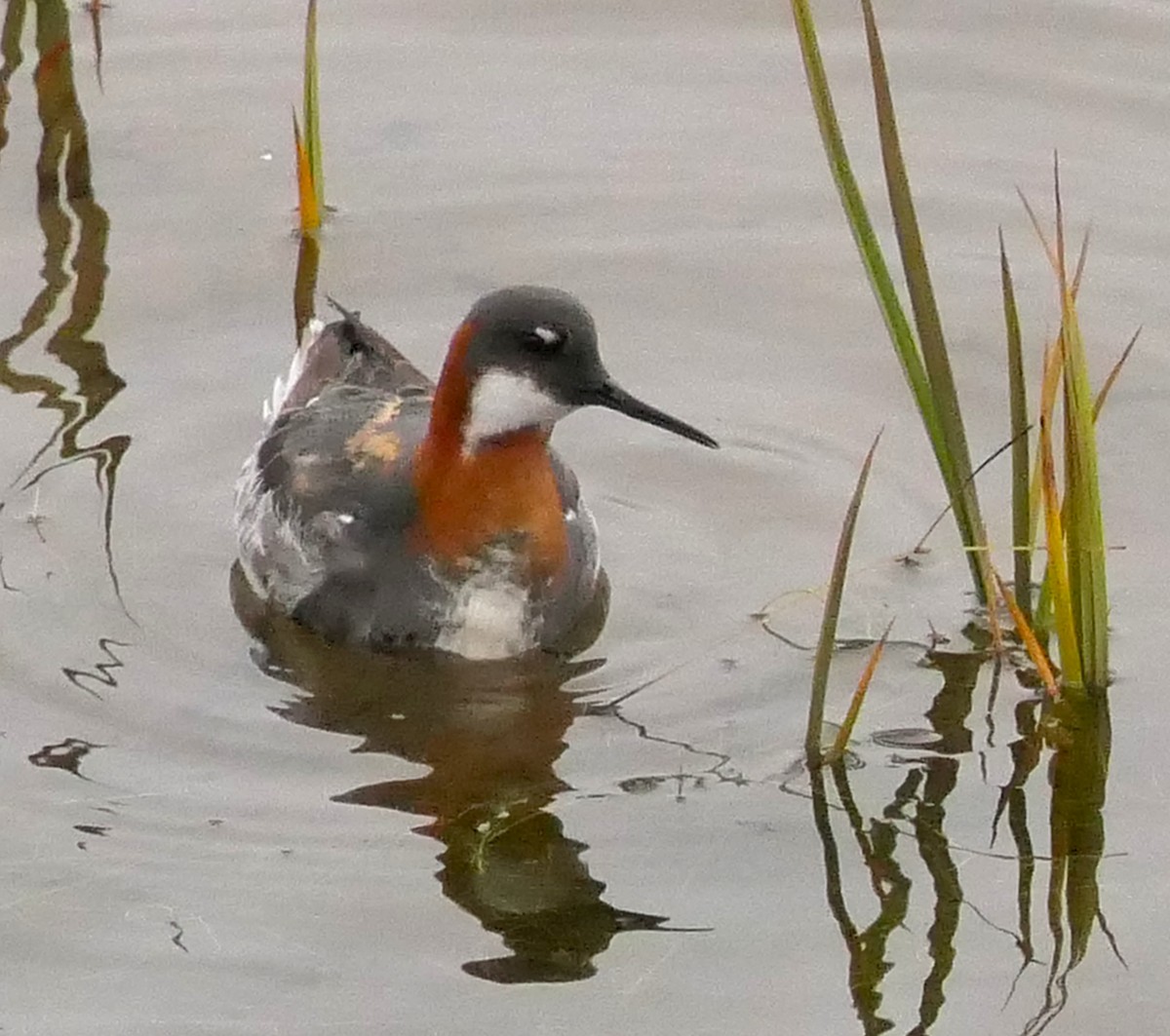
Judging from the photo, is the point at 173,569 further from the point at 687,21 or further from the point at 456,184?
the point at 687,21

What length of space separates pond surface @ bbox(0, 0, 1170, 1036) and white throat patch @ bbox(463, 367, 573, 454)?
22.8 inches

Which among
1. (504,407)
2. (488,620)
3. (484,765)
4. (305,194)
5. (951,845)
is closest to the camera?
(951,845)

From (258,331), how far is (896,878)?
10.1ft

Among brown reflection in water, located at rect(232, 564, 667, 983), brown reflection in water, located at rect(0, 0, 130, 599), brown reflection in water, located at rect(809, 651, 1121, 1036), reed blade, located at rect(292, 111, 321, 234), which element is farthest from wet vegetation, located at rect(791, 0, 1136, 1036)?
reed blade, located at rect(292, 111, 321, 234)

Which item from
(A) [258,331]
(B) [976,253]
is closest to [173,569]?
(A) [258,331]

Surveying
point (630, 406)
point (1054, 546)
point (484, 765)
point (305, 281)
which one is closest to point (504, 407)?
point (630, 406)

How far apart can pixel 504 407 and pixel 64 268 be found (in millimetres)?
2170

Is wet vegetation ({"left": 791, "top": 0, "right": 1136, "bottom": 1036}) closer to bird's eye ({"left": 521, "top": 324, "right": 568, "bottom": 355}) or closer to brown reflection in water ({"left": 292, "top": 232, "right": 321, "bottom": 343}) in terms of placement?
bird's eye ({"left": 521, "top": 324, "right": 568, "bottom": 355})

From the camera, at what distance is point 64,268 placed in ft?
25.5

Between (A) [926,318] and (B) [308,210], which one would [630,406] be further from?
(B) [308,210]

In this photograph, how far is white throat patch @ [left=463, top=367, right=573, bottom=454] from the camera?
240 inches

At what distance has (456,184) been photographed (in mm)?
8211

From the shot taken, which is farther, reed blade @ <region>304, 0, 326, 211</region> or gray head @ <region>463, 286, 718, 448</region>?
reed blade @ <region>304, 0, 326, 211</region>

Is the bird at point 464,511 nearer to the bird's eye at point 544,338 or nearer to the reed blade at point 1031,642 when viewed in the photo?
the bird's eye at point 544,338
